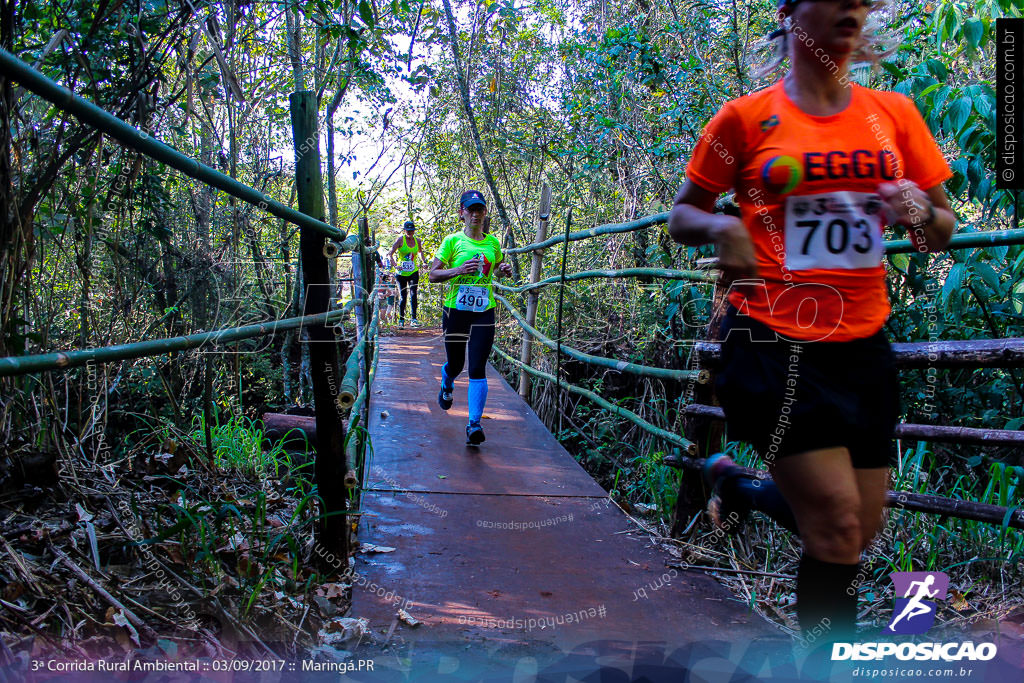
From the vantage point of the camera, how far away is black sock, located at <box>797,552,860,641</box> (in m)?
1.54

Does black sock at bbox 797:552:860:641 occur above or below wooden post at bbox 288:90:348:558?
below

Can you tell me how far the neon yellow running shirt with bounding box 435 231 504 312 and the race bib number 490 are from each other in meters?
3.07

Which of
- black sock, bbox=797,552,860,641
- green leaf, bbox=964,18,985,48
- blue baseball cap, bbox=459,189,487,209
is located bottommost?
black sock, bbox=797,552,860,641

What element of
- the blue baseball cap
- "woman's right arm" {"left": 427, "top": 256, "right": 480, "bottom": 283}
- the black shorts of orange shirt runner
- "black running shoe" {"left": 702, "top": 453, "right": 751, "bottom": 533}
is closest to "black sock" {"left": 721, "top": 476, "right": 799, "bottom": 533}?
"black running shoe" {"left": 702, "top": 453, "right": 751, "bottom": 533}

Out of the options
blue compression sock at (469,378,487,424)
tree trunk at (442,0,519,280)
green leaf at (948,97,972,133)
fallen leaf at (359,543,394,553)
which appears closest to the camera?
fallen leaf at (359,543,394,553)

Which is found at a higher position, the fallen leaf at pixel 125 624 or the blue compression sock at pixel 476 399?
the blue compression sock at pixel 476 399

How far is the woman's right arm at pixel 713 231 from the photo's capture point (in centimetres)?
152

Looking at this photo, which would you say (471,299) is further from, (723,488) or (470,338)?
(723,488)

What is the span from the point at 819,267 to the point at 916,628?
3.89 ft

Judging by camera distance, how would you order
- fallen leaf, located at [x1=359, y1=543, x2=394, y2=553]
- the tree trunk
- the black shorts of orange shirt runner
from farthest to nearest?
the tree trunk
fallen leaf, located at [x1=359, y1=543, x2=394, y2=553]
the black shorts of orange shirt runner

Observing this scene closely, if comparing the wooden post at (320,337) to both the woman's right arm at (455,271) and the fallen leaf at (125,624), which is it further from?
the woman's right arm at (455,271)

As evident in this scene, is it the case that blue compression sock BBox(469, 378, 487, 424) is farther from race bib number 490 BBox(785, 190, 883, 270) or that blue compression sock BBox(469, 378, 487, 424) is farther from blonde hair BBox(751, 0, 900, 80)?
race bib number 490 BBox(785, 190, 883, 270)

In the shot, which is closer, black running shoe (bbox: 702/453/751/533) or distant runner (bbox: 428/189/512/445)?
black running shoe (bbox: 702/453/751/533)

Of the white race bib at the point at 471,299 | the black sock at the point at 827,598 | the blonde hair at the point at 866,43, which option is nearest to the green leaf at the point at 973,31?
the blonde hair at the point at 866,43
